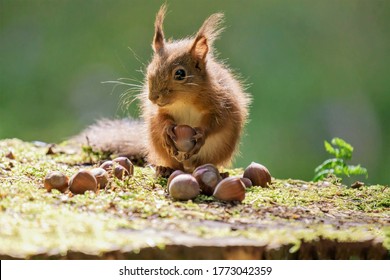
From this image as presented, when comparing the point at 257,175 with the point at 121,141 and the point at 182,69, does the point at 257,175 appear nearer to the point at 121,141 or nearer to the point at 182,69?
the point at 182,69

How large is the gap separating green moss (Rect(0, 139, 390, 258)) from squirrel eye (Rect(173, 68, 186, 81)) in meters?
0.35

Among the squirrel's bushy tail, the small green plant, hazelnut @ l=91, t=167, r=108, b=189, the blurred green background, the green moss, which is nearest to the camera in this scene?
the green moss

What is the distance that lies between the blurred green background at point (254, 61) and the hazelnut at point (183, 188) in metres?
2.95

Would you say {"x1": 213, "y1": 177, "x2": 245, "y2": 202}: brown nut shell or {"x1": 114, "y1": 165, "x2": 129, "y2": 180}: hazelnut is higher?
{"x1": 114, "y1": 165, "x2": 129, "y2": 180}: hazelnut

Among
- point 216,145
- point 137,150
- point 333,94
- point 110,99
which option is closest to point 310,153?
point 333,94

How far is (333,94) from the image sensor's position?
502 centimetres

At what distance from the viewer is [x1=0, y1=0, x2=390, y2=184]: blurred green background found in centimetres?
478

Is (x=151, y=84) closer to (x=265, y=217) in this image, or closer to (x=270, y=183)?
(x=270, y=183)

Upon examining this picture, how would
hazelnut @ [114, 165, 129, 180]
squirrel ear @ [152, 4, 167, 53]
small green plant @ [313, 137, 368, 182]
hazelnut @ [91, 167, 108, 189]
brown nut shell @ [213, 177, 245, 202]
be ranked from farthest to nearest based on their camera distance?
small green plant @ [313, 137, 368, 182] → squirrel ear @ [152, 4, 167, 53] → hazelnut @ [114, 165, 129, 180] → hazelnut @ [91, 167, 108, 189] → brown nut shell @ [213, 177, 245, 202]

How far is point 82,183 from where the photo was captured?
67.1 inches

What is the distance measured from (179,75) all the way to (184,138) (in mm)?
226

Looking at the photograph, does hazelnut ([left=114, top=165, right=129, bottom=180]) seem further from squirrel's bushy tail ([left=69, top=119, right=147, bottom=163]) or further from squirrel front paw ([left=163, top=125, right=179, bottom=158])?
squirrel's bushy tail ([left=69, top=119, right=147, bottom=163])

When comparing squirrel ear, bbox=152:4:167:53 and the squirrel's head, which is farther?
squirrel ear, bbox=152:4:167:53

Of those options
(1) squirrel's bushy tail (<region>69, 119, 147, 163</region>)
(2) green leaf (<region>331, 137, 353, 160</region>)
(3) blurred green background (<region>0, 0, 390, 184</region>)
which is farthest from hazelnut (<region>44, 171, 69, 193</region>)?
(3) blurred green background (<region>0, 0, 390, 184</region>)
